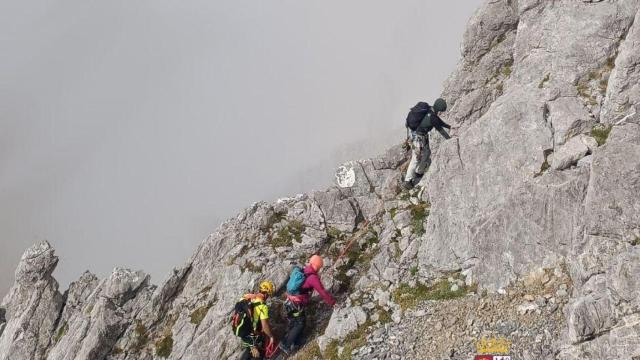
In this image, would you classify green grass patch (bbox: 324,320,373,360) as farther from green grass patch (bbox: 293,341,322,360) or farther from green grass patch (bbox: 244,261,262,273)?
green grass patch (bbox: 244,261,262,273)

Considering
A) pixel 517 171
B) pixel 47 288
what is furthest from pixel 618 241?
pixel 47 288

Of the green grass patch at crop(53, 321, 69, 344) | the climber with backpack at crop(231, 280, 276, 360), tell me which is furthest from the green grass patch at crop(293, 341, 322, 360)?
the green grass patch at crop(53, 321, 69, 344)

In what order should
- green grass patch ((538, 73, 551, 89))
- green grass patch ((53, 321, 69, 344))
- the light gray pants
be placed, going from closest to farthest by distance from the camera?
green grass patch ((538, 73, 551, 89)) < the light gray pants < green grass patch ((53, 321, 69, 344))

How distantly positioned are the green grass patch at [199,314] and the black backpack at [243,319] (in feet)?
17.2

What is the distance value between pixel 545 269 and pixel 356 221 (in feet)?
40.6

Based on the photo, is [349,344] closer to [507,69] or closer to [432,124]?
[432,124]

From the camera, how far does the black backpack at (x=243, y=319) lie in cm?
1881

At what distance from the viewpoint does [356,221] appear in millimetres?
26594

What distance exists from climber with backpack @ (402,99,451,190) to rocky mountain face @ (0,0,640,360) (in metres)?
1.19

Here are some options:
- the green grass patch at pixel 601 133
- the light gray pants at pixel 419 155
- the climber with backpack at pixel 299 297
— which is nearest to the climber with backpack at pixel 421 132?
the light gray pants at pixel 419 155

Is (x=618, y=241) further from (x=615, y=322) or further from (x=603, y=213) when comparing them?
(x=615, y=322)

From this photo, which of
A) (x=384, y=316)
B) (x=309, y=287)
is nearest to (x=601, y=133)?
(x=384, y=316)

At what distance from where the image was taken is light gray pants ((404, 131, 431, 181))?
2488cm

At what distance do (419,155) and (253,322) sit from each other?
13010 millimetres
